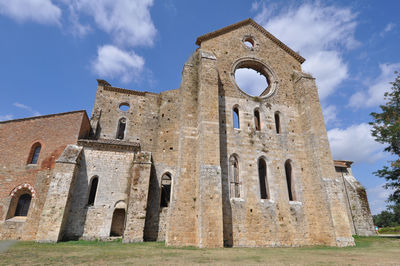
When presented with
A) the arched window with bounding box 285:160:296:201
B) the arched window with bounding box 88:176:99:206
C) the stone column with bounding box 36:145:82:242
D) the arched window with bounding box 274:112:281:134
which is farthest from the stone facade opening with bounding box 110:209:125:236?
the arched window with bounding box 274:112:281:134

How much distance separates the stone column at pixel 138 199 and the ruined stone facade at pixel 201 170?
0.05 meters

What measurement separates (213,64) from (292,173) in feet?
26.6

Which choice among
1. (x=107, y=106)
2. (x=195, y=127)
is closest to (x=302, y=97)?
(x=195, y=127)

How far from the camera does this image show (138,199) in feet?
38.3

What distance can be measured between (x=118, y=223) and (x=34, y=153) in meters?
6.71

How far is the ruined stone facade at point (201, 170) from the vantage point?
10.8 m

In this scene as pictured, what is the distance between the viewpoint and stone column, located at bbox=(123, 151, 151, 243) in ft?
36.1

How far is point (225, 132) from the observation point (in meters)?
12.7

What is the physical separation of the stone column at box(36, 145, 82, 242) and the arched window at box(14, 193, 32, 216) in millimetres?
2434

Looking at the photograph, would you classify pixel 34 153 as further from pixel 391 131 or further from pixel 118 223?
pixel 391 131

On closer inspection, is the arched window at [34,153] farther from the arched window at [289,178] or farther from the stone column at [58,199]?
A: the arched window at [289,178]

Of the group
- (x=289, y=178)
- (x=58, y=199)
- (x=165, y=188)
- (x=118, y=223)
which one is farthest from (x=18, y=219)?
(x=289, y=178)

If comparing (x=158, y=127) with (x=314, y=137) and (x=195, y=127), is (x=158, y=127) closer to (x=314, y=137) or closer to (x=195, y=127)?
(x=195, y=127)

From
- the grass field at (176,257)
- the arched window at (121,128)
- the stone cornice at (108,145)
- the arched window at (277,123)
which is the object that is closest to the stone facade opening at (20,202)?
the stone cornice at (108,145)
